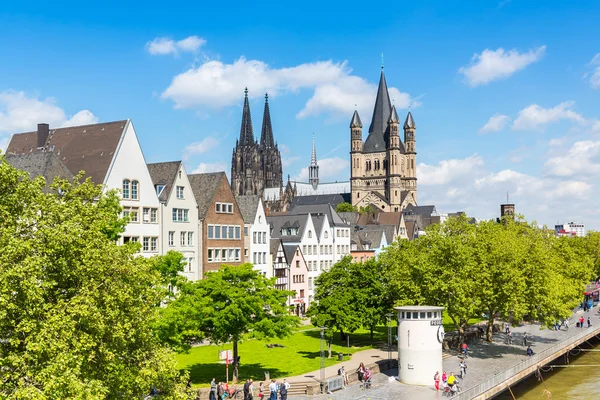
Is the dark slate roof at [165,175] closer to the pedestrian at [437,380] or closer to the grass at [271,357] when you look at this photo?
the grass at [271,357]

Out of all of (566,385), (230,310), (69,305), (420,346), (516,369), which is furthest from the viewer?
(566,385)

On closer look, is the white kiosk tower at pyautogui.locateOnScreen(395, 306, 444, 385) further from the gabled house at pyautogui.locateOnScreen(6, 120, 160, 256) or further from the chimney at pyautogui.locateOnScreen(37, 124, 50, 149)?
the chimney at pyautogui.locateOnScreen(37, 124, 50, 149)

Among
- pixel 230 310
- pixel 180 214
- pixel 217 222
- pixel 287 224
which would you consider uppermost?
pixel 287 224

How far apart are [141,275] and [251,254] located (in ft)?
172

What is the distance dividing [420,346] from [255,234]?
36.6 metres

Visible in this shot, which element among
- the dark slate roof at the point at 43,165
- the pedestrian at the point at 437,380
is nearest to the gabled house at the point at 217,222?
the dark slate roof at the point at 43,165

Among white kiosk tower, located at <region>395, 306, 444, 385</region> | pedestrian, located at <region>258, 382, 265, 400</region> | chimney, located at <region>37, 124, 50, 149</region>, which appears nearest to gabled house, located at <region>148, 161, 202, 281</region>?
chimney, located at <region>37, 124, 50, 149</region>

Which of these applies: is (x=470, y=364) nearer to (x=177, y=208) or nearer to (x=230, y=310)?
(x=230, y=310)

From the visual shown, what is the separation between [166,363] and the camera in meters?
24.1

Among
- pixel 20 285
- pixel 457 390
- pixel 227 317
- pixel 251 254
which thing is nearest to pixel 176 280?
pixel 227 317

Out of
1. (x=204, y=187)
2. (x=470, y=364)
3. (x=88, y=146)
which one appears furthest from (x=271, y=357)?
(x=88, y=146)

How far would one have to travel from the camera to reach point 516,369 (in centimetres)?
4634

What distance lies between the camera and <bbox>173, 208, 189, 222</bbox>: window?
62366 millimetres

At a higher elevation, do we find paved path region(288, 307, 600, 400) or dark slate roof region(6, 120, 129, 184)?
dark slate roof region(6, 120, 129, 184)
